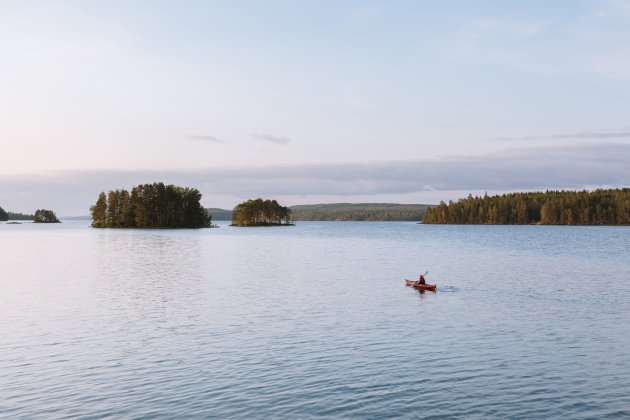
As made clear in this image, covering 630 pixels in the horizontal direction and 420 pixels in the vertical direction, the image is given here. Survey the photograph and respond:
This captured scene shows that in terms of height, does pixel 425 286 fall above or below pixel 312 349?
above

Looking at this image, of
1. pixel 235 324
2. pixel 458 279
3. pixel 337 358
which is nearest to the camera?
pixel 337 358

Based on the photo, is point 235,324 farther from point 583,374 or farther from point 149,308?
point 583,374

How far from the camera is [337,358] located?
94.5 ft

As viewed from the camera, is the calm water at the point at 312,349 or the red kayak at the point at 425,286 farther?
the red kayak at the point at 425,286

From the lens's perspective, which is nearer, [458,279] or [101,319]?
[101,319]

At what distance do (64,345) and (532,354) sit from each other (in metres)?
26.4

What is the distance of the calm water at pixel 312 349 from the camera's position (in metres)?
21.8

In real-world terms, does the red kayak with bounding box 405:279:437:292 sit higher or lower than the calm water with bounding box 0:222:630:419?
higher

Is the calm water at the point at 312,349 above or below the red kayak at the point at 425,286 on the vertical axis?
below

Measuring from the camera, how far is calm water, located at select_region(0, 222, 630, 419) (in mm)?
21844

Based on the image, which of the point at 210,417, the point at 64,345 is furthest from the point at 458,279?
the point at 210,417

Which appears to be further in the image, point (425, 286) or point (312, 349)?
point (425, 286)

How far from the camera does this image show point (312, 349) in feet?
101

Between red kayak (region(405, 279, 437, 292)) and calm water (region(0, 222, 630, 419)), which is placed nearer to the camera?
calm water (region(0, 222, 630, 419))
